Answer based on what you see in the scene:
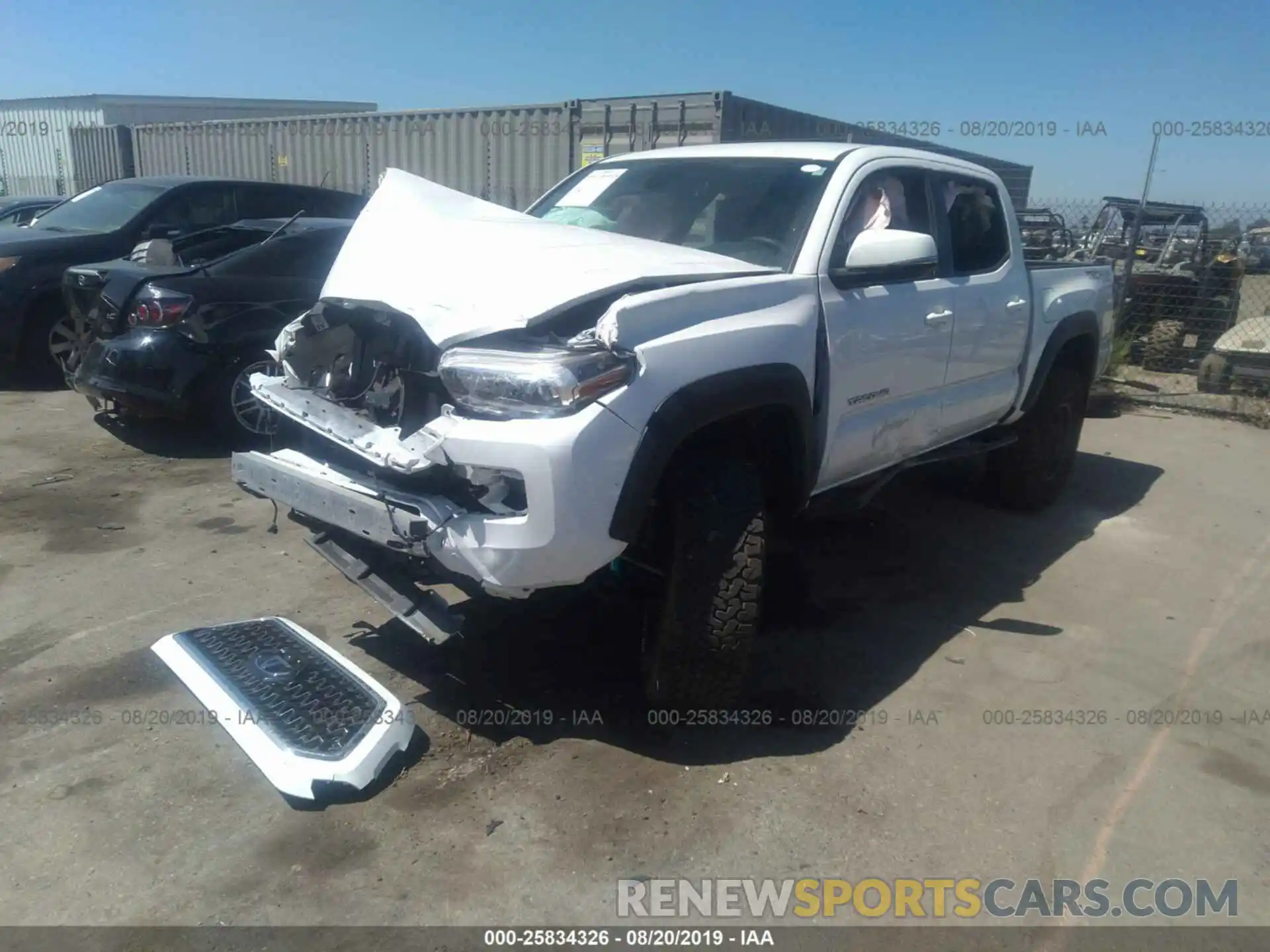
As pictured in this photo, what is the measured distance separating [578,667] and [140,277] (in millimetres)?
4034

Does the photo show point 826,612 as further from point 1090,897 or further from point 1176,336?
point 1176,336

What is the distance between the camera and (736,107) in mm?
10617

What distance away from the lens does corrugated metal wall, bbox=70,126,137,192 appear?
1842 cm

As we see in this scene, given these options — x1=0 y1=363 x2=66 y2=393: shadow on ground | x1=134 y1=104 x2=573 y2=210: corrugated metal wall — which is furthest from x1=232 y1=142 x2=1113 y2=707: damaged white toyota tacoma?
x1=134 y1=104 x2=573 y2=210: corrugated metal wall

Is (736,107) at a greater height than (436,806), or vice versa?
(736,107)

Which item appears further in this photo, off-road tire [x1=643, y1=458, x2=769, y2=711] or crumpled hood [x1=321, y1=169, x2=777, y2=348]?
off-road tire [x1=643, y1=458, x2=769, y2=711]

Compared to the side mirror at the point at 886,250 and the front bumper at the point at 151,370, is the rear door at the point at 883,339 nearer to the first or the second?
the side mirror at the point at 886,250

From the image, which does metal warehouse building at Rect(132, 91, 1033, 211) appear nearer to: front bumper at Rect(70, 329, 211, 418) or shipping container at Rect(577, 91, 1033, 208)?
shipping container at Rect(577, 91, 1033, 208)

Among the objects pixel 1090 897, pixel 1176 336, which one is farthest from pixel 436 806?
pixel 1176 336

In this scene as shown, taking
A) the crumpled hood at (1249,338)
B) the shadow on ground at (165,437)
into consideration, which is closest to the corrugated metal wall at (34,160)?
the shadow on ground at (165,437)

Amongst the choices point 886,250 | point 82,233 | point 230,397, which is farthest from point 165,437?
point 886,250

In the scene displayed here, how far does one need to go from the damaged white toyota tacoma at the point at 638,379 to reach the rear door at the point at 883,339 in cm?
1

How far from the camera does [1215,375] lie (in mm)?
9836

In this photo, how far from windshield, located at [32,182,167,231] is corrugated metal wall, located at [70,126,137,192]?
35.7 ft
